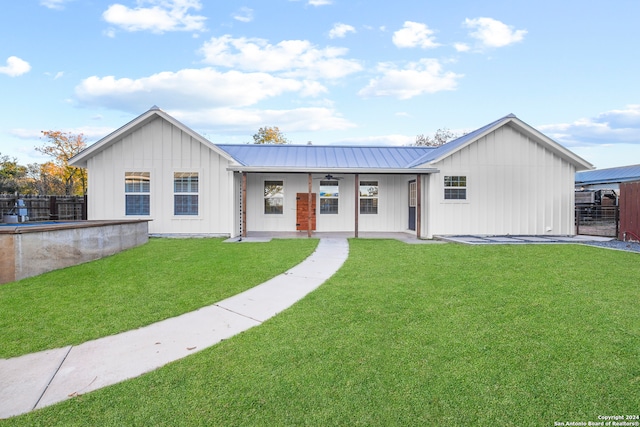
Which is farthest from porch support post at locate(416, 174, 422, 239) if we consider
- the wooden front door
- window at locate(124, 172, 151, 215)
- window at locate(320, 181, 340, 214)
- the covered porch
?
window at locate(124, 172, 151, 215)

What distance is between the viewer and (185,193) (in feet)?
43.2

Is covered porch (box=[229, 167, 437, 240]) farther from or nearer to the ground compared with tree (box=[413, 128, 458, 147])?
nearer to the ground

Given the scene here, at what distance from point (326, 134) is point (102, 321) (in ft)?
110

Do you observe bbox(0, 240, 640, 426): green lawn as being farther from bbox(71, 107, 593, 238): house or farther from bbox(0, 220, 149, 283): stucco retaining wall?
bbox(71, 107, 593, 238): house

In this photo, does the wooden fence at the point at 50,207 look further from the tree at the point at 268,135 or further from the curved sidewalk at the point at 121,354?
the tree at the point at 268,135

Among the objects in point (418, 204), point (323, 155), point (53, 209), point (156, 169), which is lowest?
point (53, 209)

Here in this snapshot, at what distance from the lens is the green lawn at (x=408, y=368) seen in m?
2.32

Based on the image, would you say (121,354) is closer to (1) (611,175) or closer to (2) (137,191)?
(2) (137,191)

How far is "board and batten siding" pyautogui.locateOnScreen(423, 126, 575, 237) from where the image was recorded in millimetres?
13297

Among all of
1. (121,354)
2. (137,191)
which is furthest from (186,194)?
(121,354)

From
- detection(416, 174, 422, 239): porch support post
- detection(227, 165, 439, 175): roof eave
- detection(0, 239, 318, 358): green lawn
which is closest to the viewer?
detection(0, 239, 318, 358): green lawn

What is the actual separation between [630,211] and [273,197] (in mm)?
13614

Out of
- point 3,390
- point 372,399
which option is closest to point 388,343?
point 372,399

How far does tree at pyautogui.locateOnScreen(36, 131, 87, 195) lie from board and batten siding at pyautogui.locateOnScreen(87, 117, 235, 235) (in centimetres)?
2391
